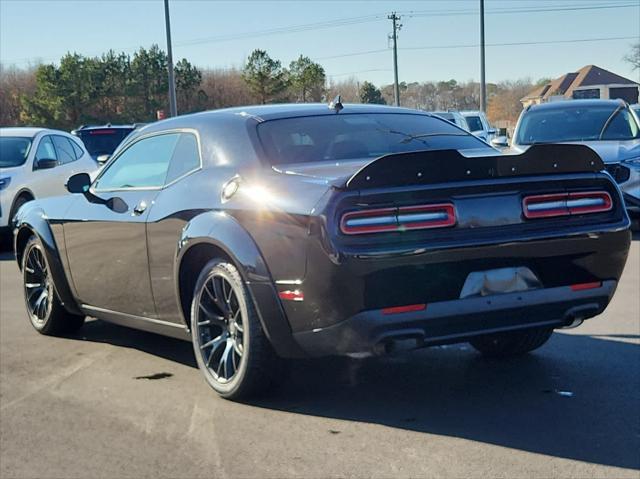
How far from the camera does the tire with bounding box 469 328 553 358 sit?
17.1 ft

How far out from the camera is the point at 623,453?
3.76 metres

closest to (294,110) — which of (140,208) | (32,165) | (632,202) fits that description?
(140,208)

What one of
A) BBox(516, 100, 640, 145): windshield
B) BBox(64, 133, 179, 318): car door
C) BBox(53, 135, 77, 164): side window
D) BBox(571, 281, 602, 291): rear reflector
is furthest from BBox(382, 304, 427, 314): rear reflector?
BBox(53, 135, 77, 164): side window

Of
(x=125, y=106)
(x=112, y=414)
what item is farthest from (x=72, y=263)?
(x=125, y=106)

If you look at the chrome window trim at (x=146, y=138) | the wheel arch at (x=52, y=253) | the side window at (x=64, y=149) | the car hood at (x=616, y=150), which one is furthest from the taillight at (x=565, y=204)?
the side window at (x=64, y=149)

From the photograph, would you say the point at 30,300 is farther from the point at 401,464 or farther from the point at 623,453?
the point at 623,453

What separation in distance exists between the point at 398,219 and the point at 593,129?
349 inches

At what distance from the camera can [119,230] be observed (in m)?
5.48

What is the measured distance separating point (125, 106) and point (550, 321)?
53.4m

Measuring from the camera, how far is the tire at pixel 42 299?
6.39 m

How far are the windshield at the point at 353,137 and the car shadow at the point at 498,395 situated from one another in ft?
3.94

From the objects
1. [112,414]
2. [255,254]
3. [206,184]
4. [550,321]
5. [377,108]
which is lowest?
[112,414]

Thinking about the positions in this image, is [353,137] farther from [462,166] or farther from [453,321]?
[453,321]

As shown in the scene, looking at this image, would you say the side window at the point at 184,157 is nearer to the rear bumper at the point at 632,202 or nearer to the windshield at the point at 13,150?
the rear bumper at the point at 632,202
